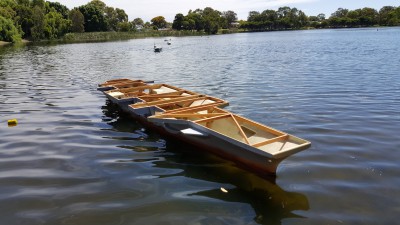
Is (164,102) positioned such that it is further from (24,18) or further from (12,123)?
(24,18)

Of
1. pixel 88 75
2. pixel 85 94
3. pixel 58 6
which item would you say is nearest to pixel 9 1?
pixel 58 6

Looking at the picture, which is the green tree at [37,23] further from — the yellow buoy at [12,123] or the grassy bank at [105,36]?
the yellow buoy at [12,123]

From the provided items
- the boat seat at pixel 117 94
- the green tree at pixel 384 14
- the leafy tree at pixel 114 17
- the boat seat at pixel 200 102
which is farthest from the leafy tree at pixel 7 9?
the green tree at pixel 384 14

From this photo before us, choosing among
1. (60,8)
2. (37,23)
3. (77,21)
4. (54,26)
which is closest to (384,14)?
(77,21)

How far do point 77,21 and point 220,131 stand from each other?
5047 inches

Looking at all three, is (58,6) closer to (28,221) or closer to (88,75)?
(88,75)

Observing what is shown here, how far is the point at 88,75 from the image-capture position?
25.9m

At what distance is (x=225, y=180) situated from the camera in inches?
283

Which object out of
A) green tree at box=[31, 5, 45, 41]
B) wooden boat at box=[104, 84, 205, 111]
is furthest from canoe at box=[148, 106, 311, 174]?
green tree at box=[31, 5, 45, 41]

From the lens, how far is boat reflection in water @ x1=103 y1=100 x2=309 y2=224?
608 centimetres

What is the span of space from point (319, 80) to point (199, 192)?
15239mm

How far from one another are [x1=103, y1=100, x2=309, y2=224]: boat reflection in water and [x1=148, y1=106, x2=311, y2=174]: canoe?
0.92 feet

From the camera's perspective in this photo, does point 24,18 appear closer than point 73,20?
Yes

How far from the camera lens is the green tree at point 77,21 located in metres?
124
